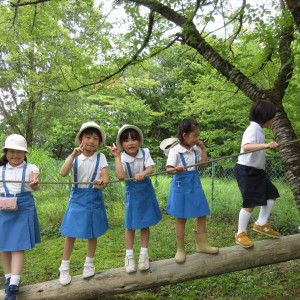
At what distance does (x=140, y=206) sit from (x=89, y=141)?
788 millimetres

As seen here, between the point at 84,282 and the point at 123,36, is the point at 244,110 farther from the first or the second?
the point at 84,282

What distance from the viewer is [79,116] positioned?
15766 mm

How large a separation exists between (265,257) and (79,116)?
560 inches

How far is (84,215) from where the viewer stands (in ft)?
8.52

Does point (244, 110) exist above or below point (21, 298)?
above

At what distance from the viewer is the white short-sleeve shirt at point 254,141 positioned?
267cm

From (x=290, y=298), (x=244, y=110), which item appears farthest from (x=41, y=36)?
(x=290, y=298)

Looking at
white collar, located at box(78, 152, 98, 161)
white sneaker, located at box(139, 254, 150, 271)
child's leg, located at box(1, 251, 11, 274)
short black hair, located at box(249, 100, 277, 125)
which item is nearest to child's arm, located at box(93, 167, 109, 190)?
white collar, located at box(78, 152, 98, 161)

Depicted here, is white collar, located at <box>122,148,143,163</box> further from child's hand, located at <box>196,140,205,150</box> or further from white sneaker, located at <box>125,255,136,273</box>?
white sneaker, located at <box>125,255,136,273</box>

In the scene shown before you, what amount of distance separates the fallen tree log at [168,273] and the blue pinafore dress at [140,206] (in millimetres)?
473

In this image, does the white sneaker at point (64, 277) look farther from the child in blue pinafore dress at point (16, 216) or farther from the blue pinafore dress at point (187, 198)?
the blue pinafore dress at point (187, 198)

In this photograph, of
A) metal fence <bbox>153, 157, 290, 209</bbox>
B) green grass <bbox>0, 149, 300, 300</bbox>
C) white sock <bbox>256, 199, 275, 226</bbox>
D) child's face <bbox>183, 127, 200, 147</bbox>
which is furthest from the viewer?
metal fence <bbox>153, 157, 290, 209</bbox>

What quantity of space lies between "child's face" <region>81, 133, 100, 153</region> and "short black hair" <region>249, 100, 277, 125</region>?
1.57 metres

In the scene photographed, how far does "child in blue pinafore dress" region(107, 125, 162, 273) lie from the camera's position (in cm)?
268
